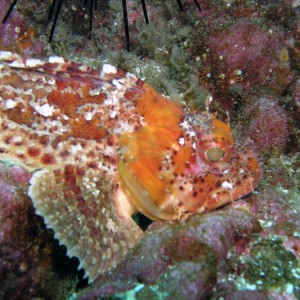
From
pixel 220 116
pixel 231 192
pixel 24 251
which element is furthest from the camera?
pixel 220 116

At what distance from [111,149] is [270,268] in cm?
194

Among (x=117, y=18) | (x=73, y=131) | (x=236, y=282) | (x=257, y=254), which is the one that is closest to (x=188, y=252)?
(x=236, y=282)

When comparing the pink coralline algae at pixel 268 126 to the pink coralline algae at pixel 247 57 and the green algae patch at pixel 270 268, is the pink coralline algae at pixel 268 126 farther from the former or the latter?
the green algae patch at pixel 270 268

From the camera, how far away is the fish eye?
319 centimetres

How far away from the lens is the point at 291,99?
4.24 meters

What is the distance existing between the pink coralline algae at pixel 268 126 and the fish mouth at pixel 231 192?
3.74 ft

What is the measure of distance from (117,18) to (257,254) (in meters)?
4.33

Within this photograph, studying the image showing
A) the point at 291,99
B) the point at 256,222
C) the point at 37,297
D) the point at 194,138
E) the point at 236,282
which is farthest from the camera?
the point at 291,99

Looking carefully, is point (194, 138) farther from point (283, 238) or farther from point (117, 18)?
point (117, 18)

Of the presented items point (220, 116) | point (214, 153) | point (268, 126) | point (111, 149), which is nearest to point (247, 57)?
point (220, 116)

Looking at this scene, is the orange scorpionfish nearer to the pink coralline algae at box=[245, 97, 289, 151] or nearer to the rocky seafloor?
the rocky seafloor

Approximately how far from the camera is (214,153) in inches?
126

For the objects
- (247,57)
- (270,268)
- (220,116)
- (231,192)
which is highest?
(247,57)

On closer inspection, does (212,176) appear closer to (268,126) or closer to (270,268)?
(270,268)
